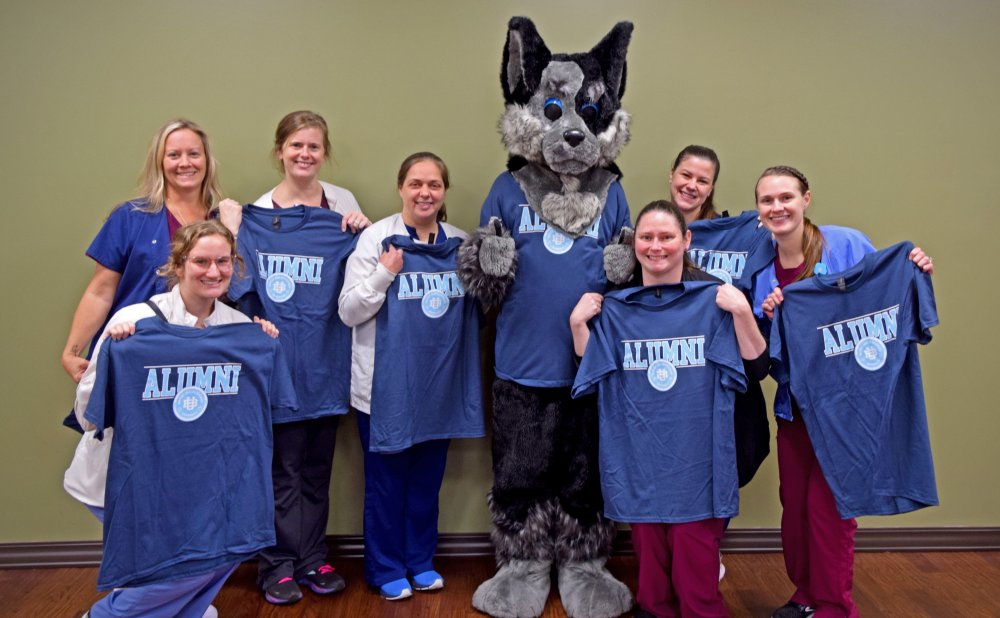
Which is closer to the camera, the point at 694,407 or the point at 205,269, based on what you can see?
the point at 205,269

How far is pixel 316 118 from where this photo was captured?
9.21 ft

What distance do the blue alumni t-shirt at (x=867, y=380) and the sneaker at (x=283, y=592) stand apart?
1759mm

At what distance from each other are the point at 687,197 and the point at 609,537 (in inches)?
47.5

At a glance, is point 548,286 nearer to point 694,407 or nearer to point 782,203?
point 694,407

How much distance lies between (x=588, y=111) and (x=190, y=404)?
1.53m

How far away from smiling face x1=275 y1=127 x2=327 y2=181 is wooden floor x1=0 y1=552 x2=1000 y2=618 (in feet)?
4.79

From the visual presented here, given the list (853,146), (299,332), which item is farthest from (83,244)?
(853,146)

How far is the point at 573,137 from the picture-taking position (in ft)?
8.55

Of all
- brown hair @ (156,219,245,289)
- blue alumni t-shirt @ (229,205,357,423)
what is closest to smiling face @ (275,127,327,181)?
blue alumni t-shirt @ (229,205,357,423)

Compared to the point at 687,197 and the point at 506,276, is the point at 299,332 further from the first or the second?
the point at 687,197

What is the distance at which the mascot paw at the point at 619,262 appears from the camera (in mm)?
2611

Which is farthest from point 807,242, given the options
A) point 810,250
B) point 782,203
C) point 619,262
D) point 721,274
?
point 619,262

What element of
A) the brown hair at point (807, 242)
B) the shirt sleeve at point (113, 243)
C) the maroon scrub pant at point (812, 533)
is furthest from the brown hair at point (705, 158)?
the shirt sleeve at point (113, 243)

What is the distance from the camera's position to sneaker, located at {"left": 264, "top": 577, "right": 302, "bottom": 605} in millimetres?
2768
